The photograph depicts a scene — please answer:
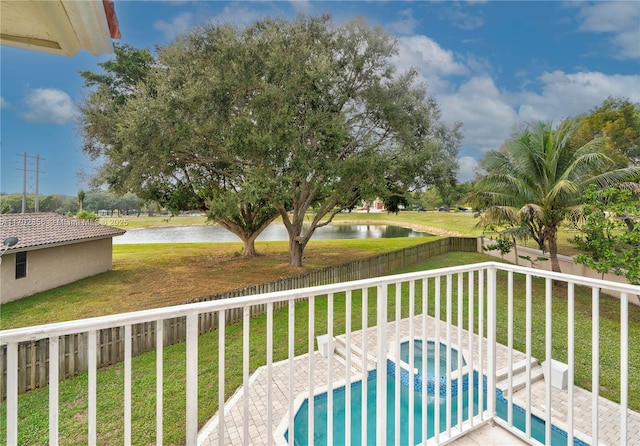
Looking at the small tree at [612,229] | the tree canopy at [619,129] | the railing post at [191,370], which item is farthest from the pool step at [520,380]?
the tree canopy at [619,129]

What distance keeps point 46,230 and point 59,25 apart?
10688mm

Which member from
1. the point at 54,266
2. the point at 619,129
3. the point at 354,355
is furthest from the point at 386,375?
the point at 619,129

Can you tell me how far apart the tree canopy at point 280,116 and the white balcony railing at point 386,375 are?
3.62m

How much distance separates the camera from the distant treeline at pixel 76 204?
1149 cm

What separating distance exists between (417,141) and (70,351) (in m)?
8.68

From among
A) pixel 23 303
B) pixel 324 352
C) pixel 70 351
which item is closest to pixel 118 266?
pixel 23 303

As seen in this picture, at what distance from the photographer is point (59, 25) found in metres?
1.18

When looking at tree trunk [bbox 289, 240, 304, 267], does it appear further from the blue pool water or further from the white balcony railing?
the blue pool water

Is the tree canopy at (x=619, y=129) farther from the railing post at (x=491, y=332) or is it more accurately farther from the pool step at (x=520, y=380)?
the railing post at (x=491, y=332)

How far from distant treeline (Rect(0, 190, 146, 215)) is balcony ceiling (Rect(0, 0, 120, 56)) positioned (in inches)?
455

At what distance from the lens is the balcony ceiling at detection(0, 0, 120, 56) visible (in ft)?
3.56

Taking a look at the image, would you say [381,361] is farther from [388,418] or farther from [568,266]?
[568,266]

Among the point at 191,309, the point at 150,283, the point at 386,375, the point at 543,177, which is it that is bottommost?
the point at 150,283

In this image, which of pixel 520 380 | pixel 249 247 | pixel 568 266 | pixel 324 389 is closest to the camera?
pixel 324 389
